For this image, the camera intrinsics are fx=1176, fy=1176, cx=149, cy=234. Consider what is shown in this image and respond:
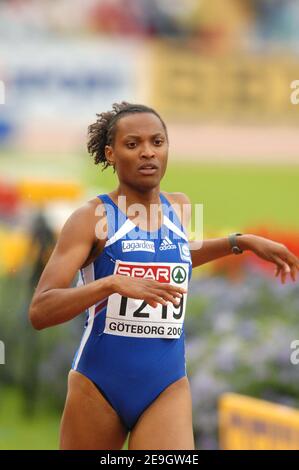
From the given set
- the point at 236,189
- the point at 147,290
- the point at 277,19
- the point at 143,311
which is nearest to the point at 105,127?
the point at 143,311

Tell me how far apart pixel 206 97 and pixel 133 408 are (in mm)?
34456

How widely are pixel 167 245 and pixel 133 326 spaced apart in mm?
403

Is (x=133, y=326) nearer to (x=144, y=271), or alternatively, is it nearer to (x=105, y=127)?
(x=144, y=271)

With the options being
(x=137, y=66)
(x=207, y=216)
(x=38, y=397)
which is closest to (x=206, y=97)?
(x=137, y=66)

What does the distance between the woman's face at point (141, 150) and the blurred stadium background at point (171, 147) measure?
3.80 meters

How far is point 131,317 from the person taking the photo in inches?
206

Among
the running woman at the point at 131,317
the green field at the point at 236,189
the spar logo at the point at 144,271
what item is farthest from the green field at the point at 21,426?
the green field at the point at 236,189

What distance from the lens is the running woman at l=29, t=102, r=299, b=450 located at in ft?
17.1

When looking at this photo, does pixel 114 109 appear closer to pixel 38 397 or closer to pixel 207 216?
pixel 38 397

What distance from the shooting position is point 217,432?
855 centimetres

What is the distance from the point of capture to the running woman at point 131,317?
17.1 feet

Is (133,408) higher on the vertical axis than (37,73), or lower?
lower

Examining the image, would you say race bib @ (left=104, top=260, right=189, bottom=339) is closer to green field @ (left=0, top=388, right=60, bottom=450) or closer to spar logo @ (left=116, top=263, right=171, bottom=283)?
spar logo @ (left=116, top=263, right=171, bottom=283)

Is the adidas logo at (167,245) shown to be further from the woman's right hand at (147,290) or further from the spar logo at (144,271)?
the woman's right hand at (147,290)
